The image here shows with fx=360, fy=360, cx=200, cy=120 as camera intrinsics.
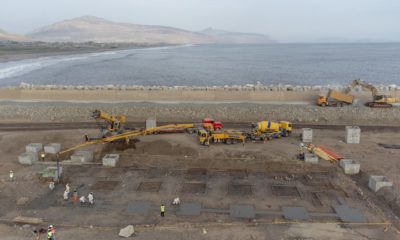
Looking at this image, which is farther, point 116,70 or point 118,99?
point 116,70

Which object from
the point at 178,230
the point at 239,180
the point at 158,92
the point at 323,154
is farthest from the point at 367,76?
the point at 178,230

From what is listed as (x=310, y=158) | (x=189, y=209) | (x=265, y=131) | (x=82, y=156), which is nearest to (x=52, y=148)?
(x=82, y=156)

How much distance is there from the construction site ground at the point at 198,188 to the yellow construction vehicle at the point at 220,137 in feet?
2.13

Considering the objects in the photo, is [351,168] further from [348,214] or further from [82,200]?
[82,200]

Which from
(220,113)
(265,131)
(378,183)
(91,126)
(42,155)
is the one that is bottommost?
(378,183)

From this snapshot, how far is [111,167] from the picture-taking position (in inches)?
1014

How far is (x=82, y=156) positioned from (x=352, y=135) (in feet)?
70.8

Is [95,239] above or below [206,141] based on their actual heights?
below

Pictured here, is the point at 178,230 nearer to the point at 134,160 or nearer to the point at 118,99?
the point at 134,160

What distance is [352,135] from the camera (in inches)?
1174

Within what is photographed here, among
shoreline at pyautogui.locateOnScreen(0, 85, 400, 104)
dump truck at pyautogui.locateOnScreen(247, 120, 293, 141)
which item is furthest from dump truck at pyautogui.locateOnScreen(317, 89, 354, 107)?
dump truck at pyautogui.locateOnScreen(247, 120, 293, 141)

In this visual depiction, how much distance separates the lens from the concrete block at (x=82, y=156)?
26.3 metres

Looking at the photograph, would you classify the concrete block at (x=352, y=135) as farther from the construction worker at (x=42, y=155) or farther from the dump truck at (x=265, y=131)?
the construction worker at (x=42, y=155)

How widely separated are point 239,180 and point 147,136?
35.1 ft
